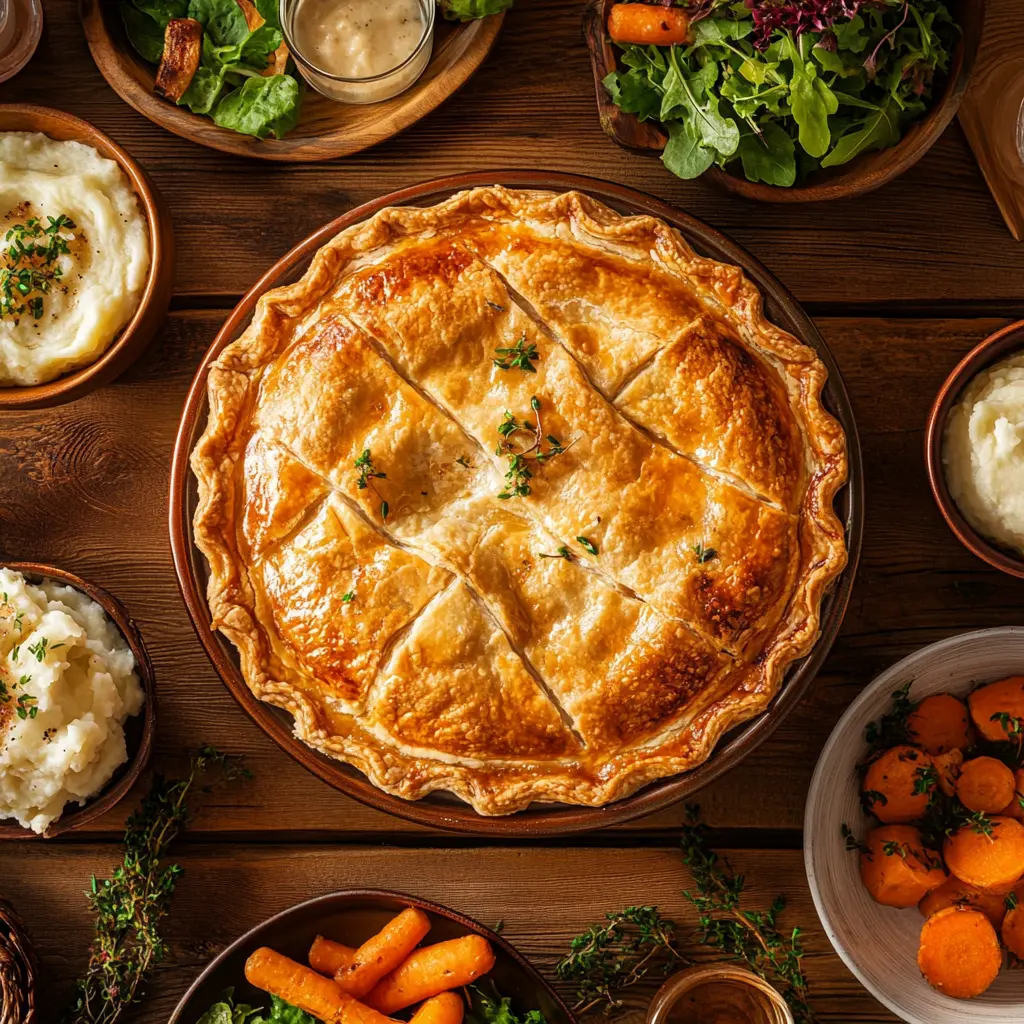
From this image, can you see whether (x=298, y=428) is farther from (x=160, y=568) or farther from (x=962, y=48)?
(x=962, y=48)

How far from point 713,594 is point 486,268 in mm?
1050

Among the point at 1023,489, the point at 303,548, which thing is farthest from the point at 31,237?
the point at 1023,489

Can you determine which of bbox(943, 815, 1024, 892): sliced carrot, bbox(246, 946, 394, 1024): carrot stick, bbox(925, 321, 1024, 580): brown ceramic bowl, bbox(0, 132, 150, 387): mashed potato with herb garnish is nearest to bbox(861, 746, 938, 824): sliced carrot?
bbox(943, 815, 1024, 892): sliced carrot

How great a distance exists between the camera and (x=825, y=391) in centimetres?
305

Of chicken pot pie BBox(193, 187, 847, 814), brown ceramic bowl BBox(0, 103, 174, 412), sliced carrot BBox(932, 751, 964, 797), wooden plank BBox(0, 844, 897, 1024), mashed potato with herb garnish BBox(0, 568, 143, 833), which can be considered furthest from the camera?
wooden plank BBox(0, 844, 897, 1024)

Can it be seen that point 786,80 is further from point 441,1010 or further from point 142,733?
point 441,1010

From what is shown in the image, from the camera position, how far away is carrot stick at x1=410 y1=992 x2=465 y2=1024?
3.20 m

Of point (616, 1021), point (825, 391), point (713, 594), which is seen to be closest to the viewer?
point (713, 594)

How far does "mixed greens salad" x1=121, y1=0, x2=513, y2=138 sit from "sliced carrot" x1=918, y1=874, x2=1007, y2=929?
2987 mm

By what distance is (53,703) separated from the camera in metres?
3.14

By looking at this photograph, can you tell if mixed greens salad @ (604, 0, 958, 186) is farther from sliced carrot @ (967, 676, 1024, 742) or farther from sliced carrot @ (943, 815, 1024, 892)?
sliced carrot @ (943, 815, 1024, 892)

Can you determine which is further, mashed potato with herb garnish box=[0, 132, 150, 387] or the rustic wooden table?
the rustic wooden table

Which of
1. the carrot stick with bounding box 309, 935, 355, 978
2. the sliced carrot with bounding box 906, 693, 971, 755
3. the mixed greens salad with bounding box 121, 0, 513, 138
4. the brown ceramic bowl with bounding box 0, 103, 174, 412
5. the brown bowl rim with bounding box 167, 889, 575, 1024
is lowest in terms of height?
the carrot stick with bounding box 309, 935, 355, 978

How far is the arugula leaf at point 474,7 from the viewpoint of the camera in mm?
3240
